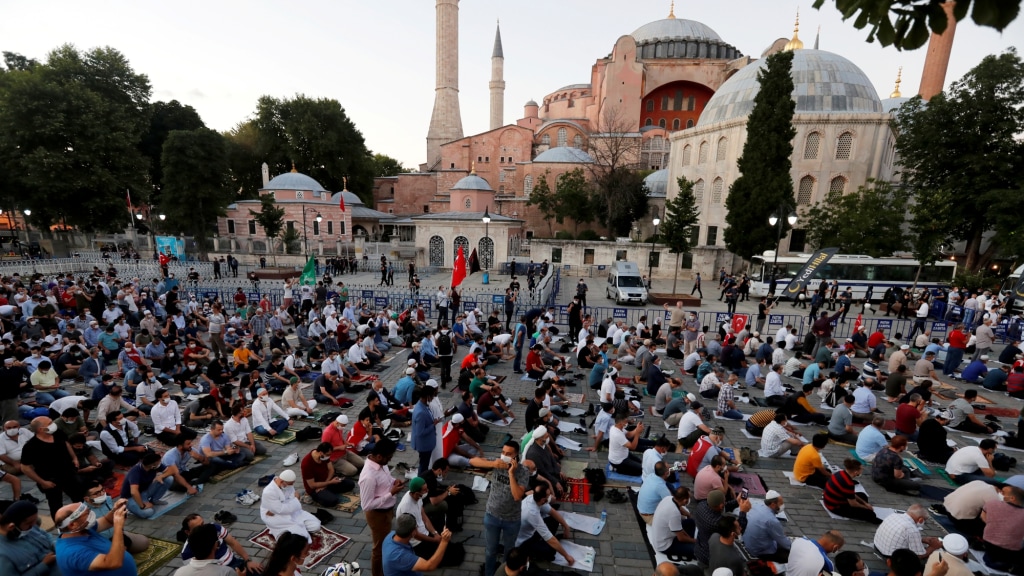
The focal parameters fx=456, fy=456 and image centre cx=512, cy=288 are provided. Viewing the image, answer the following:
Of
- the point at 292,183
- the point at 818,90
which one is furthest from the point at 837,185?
the point at 292,183

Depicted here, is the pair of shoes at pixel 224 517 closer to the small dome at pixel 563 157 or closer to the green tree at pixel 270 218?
the green tree at pixel 270 218

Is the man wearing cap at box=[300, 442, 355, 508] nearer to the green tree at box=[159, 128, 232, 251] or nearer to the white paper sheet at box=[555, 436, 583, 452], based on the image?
the white paper sheet at box=[555, 436, 583, 452]

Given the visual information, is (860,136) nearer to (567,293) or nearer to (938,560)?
(567,293)

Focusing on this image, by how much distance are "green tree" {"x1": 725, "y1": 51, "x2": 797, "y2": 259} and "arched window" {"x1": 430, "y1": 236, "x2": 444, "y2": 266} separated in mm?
21146

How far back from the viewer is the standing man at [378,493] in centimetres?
512

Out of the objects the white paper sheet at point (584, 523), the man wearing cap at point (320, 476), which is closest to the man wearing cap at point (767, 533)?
the white paper sheet at point (584, 523)

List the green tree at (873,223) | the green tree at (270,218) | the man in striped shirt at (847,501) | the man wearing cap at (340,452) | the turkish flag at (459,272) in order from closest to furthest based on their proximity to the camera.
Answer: the man in striped shirt at (847,501) < the man wearing cap at (340,452) < the turkish flag at (459,272) < the green tree at (873,223) < the green tree at (270,218)

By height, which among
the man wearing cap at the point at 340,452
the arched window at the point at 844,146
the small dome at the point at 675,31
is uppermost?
the small dome at the point at 675,31

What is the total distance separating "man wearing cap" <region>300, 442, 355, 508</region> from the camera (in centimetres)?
629

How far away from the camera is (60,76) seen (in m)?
32.6

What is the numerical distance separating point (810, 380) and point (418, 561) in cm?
993

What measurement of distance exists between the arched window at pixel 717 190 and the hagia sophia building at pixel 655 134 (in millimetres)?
179

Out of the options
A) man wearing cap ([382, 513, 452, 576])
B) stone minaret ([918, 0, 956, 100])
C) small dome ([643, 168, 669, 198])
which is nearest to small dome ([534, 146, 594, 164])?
Result: small dome ([643, 168, 669, 198])

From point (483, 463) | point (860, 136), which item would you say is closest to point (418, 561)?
point (483, 463)
